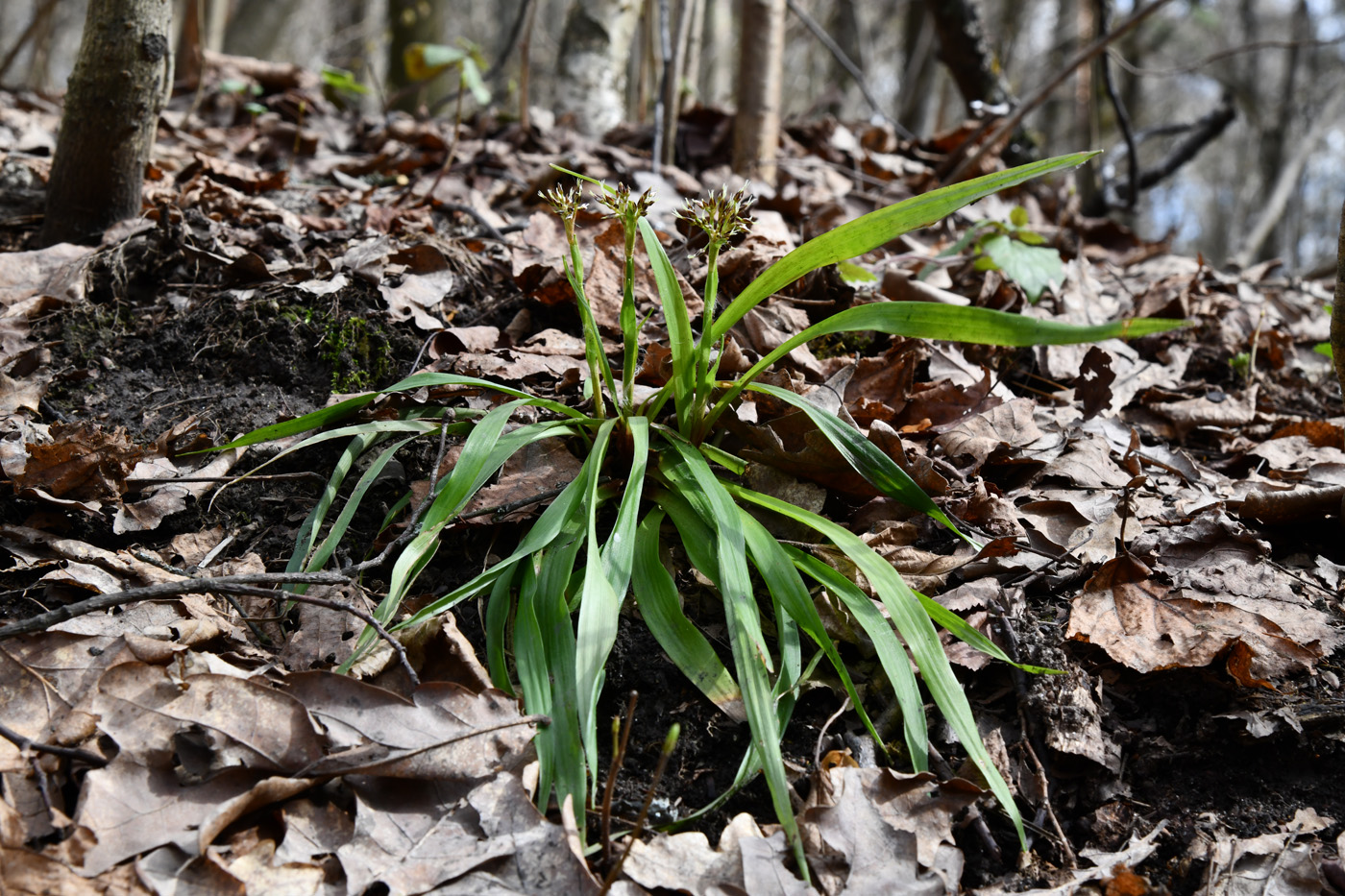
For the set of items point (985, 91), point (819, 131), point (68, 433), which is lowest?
point (68, 433)

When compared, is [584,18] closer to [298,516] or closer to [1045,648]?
[298,516]

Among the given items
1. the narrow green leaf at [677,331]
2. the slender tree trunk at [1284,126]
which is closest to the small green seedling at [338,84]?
the narrow green leaf at [677,331]

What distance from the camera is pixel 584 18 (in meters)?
4.11

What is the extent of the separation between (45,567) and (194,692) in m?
0.50

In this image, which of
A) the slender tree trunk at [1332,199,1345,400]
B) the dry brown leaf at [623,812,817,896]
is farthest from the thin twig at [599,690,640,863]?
the slender tree trunk at [1332,199,1345,400]

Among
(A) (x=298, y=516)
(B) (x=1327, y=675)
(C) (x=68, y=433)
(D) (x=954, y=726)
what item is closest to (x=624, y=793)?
(D) (x=954, y=726)

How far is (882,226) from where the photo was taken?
1.40 m

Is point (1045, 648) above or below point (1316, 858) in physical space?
above

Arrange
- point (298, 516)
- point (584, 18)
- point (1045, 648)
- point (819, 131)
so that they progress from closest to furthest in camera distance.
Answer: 1. point (1045, 648)
2. point (298, 516)
3. point (819, 131)
4. point (584, 18)

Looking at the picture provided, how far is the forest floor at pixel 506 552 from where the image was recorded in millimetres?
1099

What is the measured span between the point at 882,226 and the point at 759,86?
189cm

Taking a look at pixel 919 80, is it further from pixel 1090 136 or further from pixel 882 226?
pixel 882 226

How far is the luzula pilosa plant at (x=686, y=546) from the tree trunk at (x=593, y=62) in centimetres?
282

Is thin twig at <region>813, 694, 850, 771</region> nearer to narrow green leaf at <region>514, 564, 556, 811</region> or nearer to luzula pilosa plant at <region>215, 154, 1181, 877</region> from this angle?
luzula pilosa plant at <region>215, 154, 1181, 877</region>
